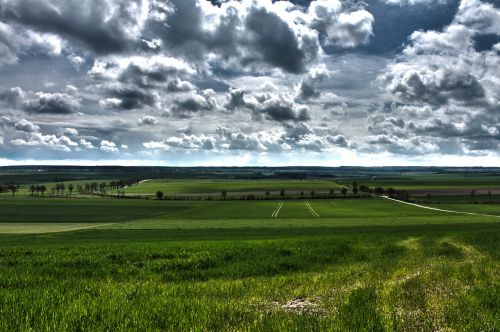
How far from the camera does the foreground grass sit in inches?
334

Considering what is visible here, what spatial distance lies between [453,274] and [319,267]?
505cm

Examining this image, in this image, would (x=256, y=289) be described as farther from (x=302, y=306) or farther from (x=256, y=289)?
(x=302, y=306)

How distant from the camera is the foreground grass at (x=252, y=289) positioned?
8484 mm

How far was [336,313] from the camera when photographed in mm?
9133

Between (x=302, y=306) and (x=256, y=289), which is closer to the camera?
(x=302, y=306)

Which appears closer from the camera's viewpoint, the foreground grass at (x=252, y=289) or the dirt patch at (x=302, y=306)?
the foreground grass at (x=252, y=289)

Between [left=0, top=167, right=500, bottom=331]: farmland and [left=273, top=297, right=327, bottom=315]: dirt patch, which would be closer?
[left=0, top=167, right=500, bottom=331]: farmland

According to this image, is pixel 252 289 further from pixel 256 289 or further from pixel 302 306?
pixel 302 306

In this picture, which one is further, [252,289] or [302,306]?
[252,289]

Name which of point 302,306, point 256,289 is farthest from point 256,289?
point 302,306

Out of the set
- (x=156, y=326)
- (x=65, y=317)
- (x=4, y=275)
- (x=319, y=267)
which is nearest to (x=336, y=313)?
(x=156, y=326)

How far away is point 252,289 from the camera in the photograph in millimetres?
12078

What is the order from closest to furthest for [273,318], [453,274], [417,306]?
[273,318] < [417,306] < [453,274]

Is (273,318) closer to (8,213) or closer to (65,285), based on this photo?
(65,285)
